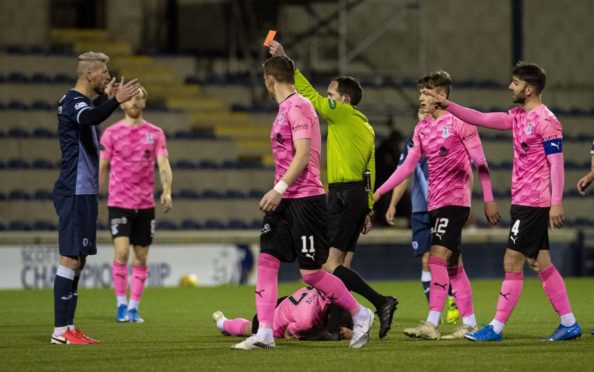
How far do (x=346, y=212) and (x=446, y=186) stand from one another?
0.79 meters

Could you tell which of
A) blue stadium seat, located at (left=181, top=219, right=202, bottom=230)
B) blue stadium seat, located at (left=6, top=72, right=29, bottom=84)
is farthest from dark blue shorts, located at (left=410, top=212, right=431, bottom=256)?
blue stadium seat, located at (left=6, top=72, right=29, bottom=84)

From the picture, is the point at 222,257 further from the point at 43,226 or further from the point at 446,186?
the point at 446,186

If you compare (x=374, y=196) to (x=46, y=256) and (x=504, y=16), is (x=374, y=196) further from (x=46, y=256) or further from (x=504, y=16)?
(x=504, y=16)

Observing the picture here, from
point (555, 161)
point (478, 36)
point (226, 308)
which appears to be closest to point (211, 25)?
point (478, 36)

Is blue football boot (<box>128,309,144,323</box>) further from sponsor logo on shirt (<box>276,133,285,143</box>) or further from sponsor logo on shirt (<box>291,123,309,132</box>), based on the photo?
sponsor logo on shirt (<box>291,123,309,132</box>)

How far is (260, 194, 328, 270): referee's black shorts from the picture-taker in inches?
306

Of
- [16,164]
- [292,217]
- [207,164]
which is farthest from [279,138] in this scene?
[207,164]

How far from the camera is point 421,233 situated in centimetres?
1080

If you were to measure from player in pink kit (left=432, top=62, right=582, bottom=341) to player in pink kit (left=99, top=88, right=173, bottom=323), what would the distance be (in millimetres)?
3897

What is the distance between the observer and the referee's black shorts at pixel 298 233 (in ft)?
25.5

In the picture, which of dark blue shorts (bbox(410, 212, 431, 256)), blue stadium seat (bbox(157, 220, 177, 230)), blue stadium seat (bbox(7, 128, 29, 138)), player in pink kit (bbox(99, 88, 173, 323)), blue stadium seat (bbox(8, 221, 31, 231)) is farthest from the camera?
blue stadium seat (bbox(7, 128, 29, 138))

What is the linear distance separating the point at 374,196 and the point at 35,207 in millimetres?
9867

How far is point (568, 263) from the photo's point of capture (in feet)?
63.6

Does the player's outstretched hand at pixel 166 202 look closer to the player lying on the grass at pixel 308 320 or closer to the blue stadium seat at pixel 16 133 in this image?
the player lying on the grass at pixel 308 320
